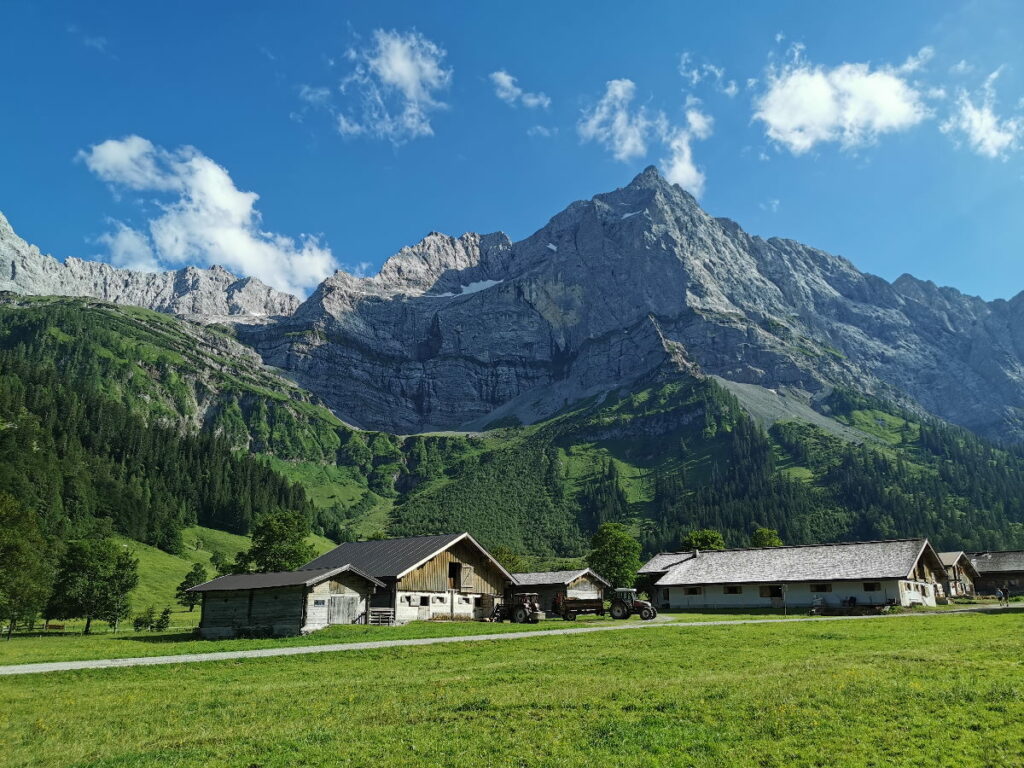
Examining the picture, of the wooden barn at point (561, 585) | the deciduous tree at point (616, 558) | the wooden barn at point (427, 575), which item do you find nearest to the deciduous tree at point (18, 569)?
the wooden barn at point (427, 575)

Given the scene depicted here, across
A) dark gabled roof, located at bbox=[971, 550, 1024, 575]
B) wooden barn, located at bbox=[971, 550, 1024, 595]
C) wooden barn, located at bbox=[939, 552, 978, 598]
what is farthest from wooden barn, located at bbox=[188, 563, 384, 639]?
dark gabled roof, located at bbox=[971, 550, 1024, 575]

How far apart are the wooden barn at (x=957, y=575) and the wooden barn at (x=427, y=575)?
195 ft

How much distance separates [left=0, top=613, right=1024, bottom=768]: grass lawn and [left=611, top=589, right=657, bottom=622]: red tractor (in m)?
29.0

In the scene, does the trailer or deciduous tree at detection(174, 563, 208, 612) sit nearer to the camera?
the trailer

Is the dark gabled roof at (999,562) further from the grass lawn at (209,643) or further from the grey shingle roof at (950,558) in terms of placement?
the grass lawn at (209,643)

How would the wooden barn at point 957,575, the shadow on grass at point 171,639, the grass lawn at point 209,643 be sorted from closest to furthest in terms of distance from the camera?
the grass lawn at point 209,643, the shadow on grass at point 171,639, the wooden barn at point 957,575

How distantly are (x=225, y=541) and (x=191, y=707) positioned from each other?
521 feet

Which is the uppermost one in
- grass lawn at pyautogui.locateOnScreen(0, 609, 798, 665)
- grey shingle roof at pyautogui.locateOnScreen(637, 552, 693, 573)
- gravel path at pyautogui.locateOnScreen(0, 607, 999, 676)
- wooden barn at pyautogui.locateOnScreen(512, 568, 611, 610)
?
grey shingle roof at pyautogui.locateOnScreen(637, 552, 693, 573)

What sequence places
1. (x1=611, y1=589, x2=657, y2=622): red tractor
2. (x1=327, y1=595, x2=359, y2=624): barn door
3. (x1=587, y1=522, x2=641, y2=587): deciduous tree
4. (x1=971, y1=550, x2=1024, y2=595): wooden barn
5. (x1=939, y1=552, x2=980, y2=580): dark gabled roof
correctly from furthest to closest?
(x1=587, y1=522, x2=641, y2=587): deciduous tree → (x1=971, y1=550, x2=1024, y2=595): wooden barn → (x1=939, y1=552, x2=980, y2=580): dark gabled roof → (x1=611, y1=589, x2=657, y2=622): red tractor → (x1=327, y1=595, x2=359, y2=624): barn door

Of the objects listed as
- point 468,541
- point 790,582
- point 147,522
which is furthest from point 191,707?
point 147,522

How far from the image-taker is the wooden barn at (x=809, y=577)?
229ft

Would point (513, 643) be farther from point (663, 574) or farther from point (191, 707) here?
point (663, 574)

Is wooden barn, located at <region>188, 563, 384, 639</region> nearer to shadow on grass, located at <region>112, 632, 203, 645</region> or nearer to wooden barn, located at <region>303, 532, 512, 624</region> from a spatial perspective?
shadow on grass, located at <region>112, 632, 203, 645</region>

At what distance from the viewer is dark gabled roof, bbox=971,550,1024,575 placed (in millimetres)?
108188
